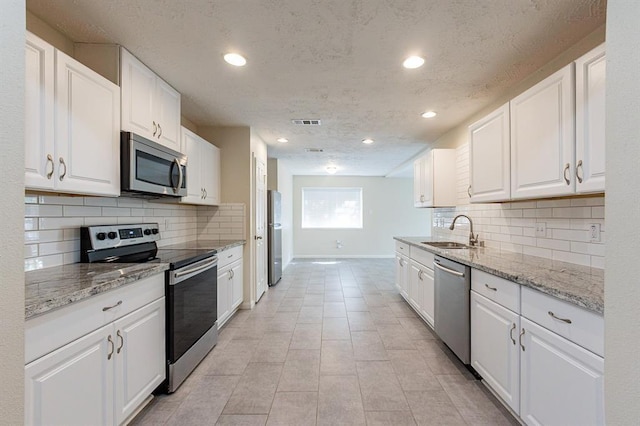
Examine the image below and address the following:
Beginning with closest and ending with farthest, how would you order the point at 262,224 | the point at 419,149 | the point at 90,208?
the point at 90,208 → the point at 262,224 → the point at 419,149

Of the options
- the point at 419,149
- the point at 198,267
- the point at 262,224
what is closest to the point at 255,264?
the point at 262,224

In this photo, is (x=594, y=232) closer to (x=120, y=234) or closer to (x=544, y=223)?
(x=544, y=223)

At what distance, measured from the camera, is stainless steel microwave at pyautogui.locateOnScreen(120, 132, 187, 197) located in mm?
1924

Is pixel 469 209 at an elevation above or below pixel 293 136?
below

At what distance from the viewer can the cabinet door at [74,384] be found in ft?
3.47

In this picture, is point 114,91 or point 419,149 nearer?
point 114,91

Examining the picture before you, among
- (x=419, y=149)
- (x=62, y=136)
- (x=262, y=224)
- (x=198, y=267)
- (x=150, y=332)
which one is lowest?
(x=150, y=332)

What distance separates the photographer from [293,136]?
4094mm

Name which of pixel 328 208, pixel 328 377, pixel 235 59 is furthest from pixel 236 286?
pixel 328 208

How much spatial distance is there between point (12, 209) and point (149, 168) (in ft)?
5.04

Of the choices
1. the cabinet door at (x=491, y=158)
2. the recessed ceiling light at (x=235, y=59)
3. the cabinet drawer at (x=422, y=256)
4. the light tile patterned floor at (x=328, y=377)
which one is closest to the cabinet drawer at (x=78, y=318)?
the light tile patterned floor at (x=328, y=377)

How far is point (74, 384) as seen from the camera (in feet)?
3.98

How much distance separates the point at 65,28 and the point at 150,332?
200cm

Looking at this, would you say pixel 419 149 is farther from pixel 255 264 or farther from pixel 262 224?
pixel 255 264
